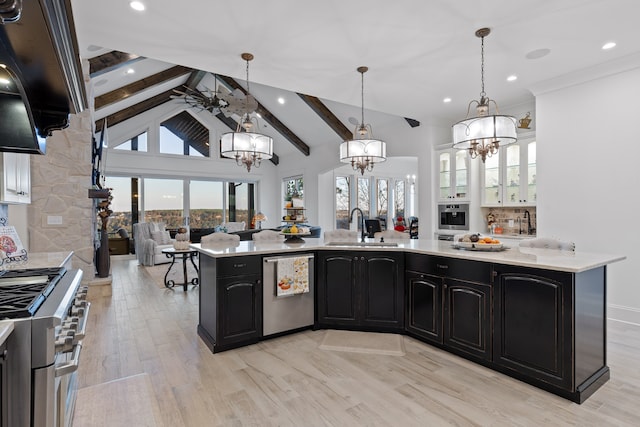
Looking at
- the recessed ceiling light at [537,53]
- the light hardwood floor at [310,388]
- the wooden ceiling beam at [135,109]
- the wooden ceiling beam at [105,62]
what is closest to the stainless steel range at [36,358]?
the light hardwood floor at [310,388]

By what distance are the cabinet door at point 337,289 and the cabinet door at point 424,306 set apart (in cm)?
57

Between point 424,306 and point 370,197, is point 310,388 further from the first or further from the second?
point 370,197

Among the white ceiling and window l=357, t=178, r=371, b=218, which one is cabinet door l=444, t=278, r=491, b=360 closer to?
the white ceiling

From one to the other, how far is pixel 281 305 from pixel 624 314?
153 inches

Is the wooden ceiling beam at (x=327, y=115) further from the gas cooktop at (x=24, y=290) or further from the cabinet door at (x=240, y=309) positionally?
the gas cooktop at (x=24, y=290)

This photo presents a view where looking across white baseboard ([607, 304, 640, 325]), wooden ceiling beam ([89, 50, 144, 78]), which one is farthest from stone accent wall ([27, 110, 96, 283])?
white baseboard ([607, 304, 640, 325])

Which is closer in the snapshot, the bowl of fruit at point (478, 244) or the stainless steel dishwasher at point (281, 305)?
the bowl of fruit at point (478, 244)

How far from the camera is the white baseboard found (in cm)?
370

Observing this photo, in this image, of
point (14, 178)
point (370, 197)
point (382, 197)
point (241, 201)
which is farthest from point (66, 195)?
point (382, 197)

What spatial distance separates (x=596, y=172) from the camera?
Answer: 395 cm

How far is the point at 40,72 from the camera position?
1.34m

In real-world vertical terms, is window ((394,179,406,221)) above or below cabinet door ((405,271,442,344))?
above

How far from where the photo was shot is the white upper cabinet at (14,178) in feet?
7.70

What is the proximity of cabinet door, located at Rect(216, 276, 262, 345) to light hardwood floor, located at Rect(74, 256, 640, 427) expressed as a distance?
142 millimetres
